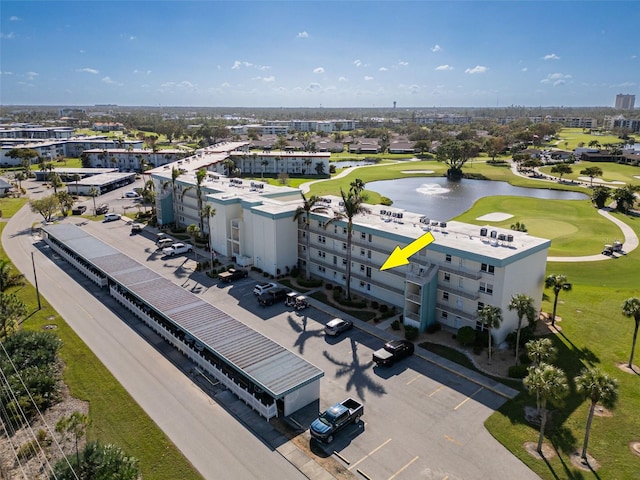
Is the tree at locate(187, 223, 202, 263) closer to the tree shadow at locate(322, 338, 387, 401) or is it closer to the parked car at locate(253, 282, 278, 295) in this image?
the parked car at locate(253, 282, 278, 295)

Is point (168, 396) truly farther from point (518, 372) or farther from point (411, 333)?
point (518, 372)

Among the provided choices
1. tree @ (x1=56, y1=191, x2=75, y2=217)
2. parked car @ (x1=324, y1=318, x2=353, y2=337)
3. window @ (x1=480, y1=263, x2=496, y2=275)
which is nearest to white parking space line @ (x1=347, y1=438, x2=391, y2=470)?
parked car @ (x1=324, y1=318, x2=353, y2=337)

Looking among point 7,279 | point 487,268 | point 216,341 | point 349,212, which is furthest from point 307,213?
point 7,279

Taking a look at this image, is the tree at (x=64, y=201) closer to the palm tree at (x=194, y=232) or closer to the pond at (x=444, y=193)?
the palm tree at (x=194, y=232)

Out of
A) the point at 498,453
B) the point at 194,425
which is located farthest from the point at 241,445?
the point at 498,453

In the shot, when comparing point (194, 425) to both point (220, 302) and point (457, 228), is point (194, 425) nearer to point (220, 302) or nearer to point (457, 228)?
point (220, 302)

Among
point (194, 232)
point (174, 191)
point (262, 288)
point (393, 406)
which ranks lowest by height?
point (393, 406)
